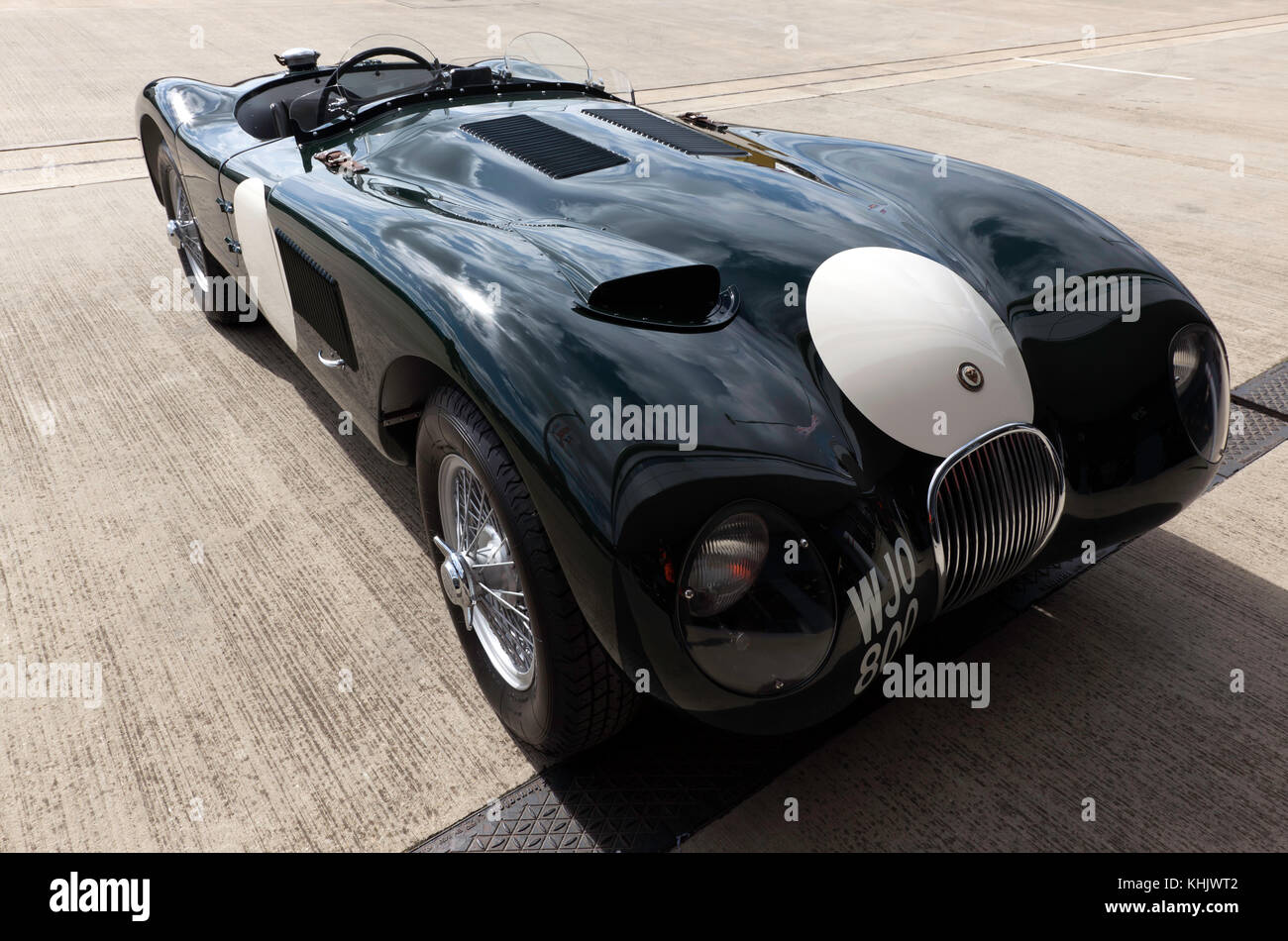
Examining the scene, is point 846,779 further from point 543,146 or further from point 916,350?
point 543,146

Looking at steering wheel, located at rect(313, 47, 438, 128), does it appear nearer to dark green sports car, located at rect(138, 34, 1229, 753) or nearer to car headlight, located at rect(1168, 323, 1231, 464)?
dark green sports car, located at rect(138, 34, 1229, 753)

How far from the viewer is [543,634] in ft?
6.33

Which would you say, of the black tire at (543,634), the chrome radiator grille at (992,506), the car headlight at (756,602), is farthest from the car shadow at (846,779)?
the chrome radiator grille at (992,506)

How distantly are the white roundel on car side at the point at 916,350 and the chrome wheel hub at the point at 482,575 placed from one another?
85cm

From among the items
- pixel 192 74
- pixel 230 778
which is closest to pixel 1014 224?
pixel 230 778

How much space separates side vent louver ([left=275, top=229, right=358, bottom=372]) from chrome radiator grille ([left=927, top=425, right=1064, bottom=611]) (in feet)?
5.20

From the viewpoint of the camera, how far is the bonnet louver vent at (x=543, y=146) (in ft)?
9.86

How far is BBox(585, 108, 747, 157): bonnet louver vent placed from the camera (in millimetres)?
3202

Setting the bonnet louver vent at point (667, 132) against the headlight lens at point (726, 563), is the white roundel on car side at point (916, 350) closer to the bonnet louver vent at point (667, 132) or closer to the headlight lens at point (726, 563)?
the headlight lens at point (726, 563)

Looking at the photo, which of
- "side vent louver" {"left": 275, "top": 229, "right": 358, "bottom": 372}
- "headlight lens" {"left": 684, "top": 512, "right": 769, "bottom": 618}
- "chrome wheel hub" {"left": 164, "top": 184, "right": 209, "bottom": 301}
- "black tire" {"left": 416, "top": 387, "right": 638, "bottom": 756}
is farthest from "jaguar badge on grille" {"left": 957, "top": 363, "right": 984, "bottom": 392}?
"chrome wheel hub" {"left": 164, "top": 184, "right": 209, "bottom": 301}

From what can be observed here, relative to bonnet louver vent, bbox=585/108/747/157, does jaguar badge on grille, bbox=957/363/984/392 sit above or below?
below
